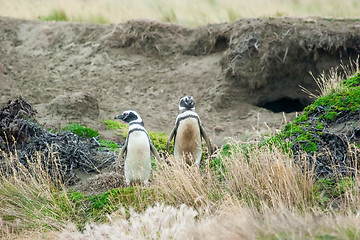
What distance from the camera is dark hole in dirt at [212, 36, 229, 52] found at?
49.4 feet

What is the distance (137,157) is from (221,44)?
8054mm

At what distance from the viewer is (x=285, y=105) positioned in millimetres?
14492

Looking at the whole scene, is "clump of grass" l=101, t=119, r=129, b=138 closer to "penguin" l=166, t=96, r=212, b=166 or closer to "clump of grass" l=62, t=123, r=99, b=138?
"clump of grass" l=62, t=123, r=99, b=138

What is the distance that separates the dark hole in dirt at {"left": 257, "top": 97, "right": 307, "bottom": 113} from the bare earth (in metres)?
0.04

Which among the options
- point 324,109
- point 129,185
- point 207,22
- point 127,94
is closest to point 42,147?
point 129,185

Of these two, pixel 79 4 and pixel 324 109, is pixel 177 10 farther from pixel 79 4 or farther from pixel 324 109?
pixel 324 109

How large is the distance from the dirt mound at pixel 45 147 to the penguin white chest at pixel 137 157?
3.42 ft

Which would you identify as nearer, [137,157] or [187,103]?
[137,157]

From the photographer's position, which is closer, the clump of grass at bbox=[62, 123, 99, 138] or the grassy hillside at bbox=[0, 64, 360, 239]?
the grassy hillside at bbox=[0, 64, 360, 239]

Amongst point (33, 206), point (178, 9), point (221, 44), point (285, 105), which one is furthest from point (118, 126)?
point (178, 9)

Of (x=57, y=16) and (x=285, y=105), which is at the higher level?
(x=57, y=16)

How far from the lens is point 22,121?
9234 millimetres

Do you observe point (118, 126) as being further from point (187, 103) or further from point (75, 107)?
point (187, 103)

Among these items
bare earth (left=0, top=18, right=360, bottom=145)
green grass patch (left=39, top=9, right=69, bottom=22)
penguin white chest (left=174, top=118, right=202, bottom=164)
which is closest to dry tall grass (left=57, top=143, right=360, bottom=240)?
penguin white chest (left=174, top=118, right=202, bottom=164)
